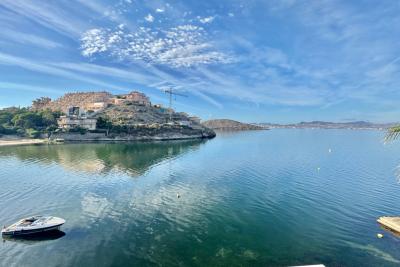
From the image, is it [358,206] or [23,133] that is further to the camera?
[23,133]

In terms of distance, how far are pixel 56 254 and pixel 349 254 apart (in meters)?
30.3

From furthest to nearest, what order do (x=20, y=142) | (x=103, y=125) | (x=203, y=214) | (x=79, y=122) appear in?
(x=103, y=125), (x=79, y=122), (x=20, y=142), (x=203, y=214)

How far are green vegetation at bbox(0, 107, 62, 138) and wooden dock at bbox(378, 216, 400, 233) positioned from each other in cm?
16468

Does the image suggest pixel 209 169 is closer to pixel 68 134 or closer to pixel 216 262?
pixel 216 262

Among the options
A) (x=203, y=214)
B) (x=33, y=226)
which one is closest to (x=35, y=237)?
(x=33, y=226)

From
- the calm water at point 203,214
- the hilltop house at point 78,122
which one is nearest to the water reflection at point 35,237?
the calm water at point 203,214

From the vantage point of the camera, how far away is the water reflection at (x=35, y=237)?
30953 millimetres

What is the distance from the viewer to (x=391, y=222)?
114ft

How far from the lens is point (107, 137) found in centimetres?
16038

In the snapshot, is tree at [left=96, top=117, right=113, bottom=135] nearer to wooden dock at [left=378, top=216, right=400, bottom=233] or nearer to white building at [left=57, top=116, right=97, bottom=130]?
white building at [left=57, top=116, right=97, bottom=130]

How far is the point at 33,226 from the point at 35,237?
4.28 feet

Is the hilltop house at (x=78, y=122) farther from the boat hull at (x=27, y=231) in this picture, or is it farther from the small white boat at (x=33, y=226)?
the boat hull at (x=27, y=231)

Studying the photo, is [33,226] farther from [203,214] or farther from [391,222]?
[391,222]

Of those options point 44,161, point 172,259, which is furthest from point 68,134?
point 172,259
